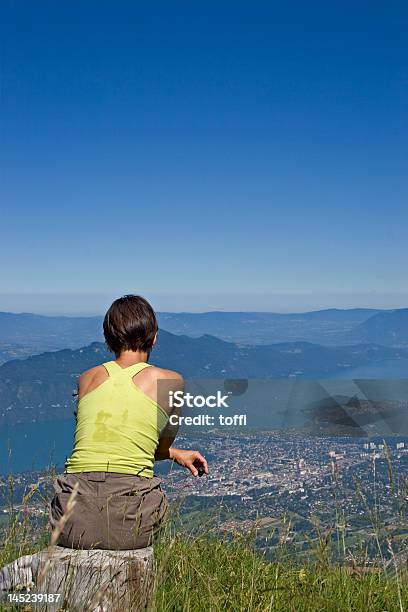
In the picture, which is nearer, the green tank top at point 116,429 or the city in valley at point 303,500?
the green tank top at point 116,429

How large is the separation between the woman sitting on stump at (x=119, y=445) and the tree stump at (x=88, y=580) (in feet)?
0.34

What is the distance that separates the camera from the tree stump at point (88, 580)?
8.08 ft

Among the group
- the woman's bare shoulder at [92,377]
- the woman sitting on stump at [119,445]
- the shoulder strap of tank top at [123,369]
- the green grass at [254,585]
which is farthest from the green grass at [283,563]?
the shoulder strap of tank top at [123,369]

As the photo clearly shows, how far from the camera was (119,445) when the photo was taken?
300 centimetres

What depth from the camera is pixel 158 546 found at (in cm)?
360

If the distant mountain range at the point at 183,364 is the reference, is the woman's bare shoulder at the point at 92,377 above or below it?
above

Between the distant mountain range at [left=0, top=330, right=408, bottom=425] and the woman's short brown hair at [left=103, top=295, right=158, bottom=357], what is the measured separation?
6297cm

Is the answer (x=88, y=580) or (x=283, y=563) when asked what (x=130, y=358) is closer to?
(x=88, y=580)

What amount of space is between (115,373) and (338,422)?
13.6 feet

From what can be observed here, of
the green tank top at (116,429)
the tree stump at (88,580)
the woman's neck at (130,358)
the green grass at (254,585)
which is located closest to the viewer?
the tree stump at (88,580)

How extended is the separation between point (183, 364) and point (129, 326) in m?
107

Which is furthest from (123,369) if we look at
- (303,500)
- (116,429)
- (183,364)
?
(183,364)

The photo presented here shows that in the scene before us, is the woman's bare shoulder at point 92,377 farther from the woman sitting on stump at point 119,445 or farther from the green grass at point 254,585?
the green grass at point 254,585

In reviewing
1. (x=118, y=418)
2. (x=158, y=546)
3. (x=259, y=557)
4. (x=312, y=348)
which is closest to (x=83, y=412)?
(x=118, y=418)
